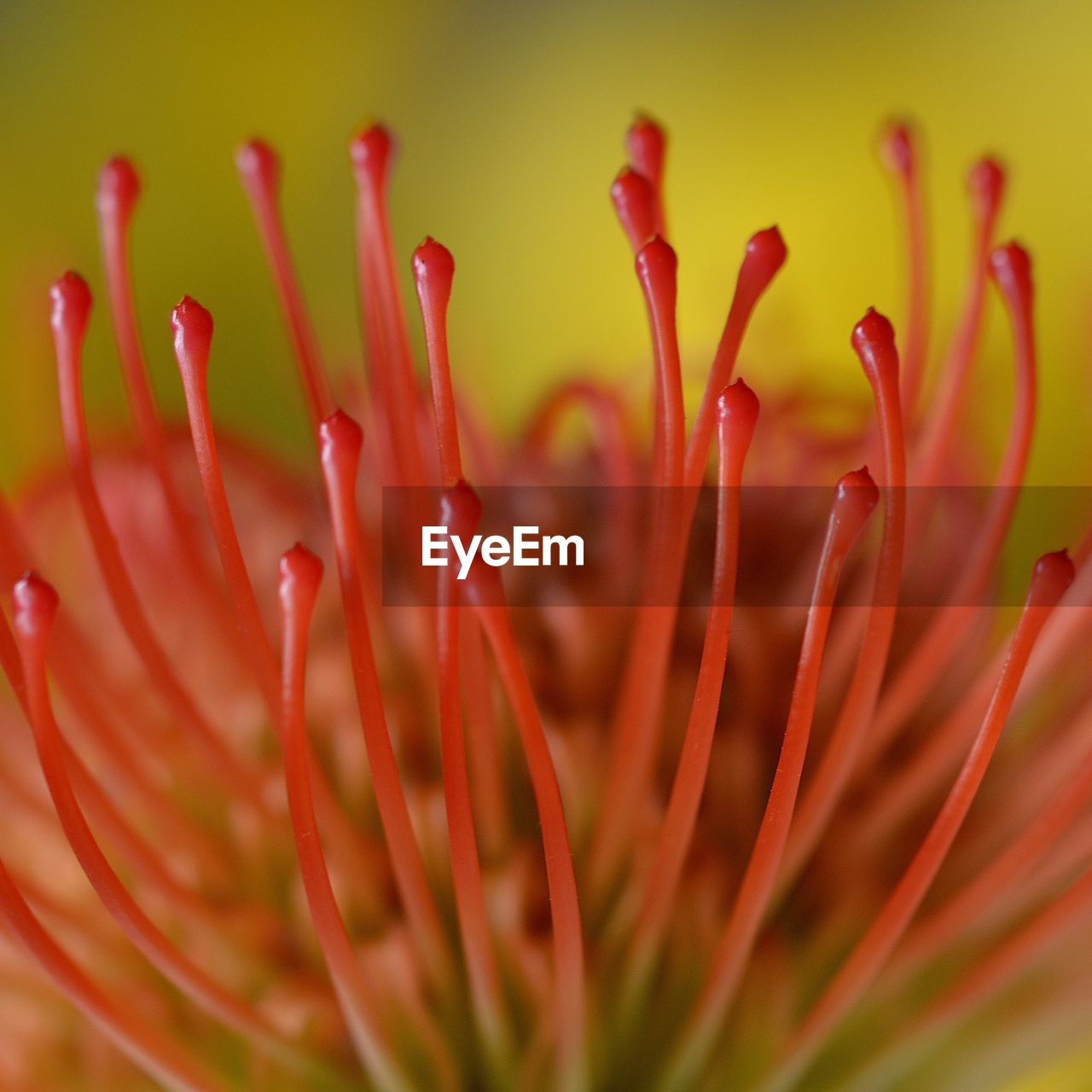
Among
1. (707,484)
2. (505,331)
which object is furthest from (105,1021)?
(505,331)

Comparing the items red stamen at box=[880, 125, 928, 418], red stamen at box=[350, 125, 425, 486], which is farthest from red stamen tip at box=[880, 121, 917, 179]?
red stamen at box=[350, 125, 425, 486]

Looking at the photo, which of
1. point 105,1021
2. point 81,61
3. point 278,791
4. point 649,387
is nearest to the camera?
point 105,1021

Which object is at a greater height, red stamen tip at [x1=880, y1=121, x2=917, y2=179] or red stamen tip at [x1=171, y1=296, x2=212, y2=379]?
red stamen tip at [x1=880, y1=121, x2=917, y2=179]

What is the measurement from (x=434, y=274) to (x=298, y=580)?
106mm

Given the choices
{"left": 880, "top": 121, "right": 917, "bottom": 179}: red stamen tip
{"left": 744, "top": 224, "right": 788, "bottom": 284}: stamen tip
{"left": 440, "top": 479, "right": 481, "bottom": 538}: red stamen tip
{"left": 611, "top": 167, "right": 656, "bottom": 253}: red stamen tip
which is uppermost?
{"left": 880, "top": 121, "right": 917, "bottom": 179}: red stamen tip

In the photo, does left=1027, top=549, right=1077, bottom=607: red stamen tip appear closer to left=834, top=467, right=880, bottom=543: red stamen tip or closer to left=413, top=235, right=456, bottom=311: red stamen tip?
left=834, top=467, right=880, bottom=543: red stamen tip

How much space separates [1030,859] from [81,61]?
787 mm

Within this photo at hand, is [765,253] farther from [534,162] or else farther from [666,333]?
[534,162]

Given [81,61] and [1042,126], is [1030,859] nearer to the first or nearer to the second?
[1042,126]

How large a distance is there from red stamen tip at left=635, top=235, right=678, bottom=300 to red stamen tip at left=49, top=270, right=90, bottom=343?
0.18 meters

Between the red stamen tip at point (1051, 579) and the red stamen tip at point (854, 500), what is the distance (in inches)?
2.3

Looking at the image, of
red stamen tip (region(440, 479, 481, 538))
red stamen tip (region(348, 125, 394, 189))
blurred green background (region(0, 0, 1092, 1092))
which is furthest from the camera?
blurred green background (region(0, 0, 1092, 1092))

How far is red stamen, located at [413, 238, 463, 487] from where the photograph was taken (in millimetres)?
452

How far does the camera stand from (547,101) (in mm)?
1015
